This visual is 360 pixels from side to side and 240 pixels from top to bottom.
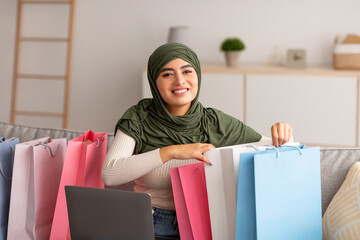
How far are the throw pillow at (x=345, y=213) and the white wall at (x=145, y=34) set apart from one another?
2693 mm

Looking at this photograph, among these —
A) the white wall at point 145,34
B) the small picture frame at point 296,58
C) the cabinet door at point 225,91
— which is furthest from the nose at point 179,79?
the white wall at point 145,34

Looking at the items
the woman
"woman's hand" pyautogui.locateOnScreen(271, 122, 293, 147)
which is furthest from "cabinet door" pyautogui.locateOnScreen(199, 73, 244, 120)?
"woman's hand" pyautogui.locateOnScreen(271, 122, 293, 147)

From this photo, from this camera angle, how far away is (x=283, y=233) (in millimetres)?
1376

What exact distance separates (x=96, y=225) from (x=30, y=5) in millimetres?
3749

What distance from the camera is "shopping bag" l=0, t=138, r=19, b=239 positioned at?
5.61 ft

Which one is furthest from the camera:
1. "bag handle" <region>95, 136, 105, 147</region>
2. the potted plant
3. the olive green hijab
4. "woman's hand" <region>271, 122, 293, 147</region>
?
the potted plant

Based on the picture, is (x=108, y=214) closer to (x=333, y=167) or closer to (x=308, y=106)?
(x=333, y=167)

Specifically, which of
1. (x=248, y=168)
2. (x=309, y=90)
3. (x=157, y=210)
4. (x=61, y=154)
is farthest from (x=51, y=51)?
(x=248, y=168)

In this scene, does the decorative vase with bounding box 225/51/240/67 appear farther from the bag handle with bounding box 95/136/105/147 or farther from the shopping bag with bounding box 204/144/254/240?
the shopping bag with bounding box 204/144/254/240

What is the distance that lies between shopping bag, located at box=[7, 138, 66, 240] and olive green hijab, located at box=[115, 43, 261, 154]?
0.99 feet

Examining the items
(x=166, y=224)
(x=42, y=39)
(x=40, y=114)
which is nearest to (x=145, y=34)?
(x=42, y=39)

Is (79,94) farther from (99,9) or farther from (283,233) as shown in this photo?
(283,233)

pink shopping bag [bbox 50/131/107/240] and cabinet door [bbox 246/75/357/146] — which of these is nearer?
pink shopping bag [bbox 50/131/107/240]

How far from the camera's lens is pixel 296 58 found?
4.04 metres
